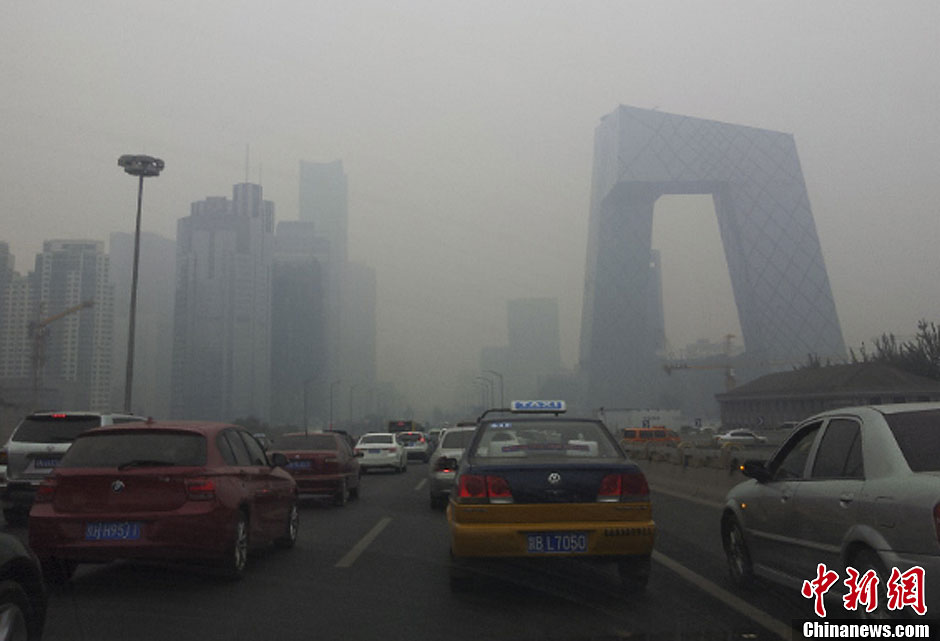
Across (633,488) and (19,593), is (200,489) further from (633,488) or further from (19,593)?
(633,488)

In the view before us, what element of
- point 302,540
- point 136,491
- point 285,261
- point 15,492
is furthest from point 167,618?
point 285,261

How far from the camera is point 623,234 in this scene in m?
157

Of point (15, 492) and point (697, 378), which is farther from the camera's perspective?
point (697, 378)

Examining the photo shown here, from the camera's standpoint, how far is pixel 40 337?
6322 cm

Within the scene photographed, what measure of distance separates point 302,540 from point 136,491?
384 centimetres

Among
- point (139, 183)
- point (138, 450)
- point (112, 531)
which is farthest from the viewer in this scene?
point (139, 183)

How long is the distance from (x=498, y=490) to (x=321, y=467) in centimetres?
954

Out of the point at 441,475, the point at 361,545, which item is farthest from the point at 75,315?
the point at 361,545

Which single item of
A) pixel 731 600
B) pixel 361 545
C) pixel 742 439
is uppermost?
pixel 742 439

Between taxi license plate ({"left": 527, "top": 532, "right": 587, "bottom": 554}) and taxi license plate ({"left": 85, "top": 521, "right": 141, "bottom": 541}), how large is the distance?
10.9 ft

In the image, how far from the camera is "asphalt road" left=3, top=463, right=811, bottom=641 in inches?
224

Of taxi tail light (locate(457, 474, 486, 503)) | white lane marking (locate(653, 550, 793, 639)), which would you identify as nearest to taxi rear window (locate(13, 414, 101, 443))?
taxi tail light (locate(457, 474, 486, 503))

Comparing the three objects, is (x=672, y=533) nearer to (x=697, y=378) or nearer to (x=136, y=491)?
(x=136, y=491)

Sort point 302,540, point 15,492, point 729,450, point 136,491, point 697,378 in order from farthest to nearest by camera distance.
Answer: point 697,378, point 729,450, point 15,492, point 302,540, point 136,491
